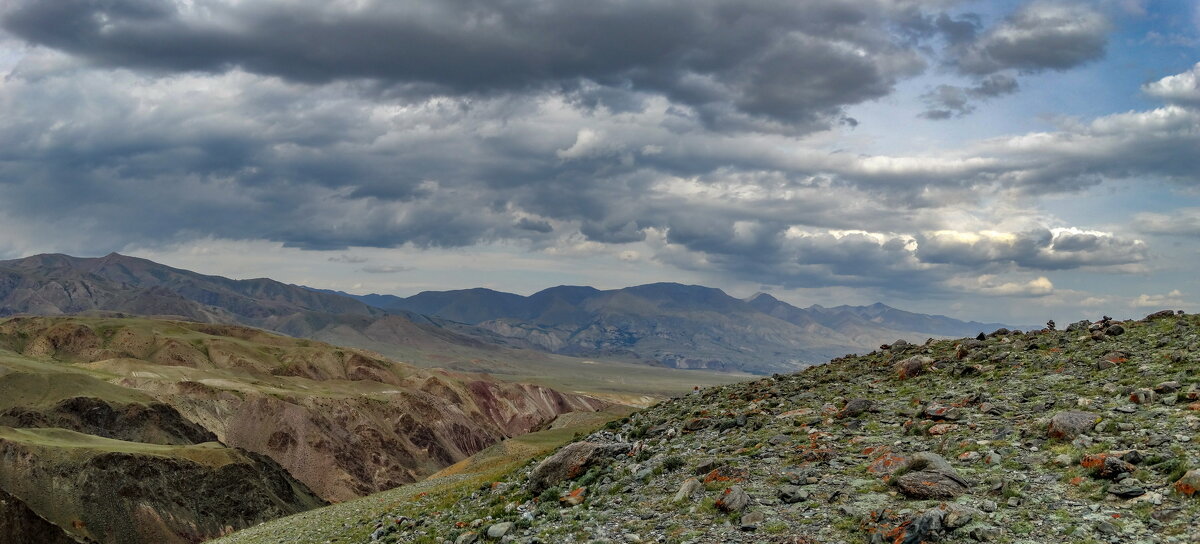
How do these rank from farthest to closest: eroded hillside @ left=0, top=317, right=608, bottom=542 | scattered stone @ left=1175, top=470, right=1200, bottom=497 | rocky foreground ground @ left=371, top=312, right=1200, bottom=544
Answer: eroded hillside @ left=0, top=317, right=608, bottom=542 → rocky foreground ground @ left=371, top=312, right=1200, bottom=544 → scattered stone @ left=1175, top=470, right=1200, bottom=497

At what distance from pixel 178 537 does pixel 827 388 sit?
102m

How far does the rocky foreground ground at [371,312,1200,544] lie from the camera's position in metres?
15.0

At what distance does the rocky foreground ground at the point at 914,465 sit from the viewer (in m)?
15.0

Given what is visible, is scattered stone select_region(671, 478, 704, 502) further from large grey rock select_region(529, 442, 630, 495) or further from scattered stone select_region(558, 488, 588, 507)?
large grey rock select_region(529, 442, 630, 495)

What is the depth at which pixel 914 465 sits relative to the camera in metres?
17.9

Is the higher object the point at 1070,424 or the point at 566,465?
the point at 1070,424

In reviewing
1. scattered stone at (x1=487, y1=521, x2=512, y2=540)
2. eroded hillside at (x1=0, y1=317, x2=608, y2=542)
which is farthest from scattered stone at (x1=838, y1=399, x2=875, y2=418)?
eroded hillside at (x1=0, y1=317, x2=608, y2=542)

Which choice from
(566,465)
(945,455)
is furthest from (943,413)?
(566,465)

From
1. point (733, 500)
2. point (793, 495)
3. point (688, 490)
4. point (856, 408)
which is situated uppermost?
point (856, 408)

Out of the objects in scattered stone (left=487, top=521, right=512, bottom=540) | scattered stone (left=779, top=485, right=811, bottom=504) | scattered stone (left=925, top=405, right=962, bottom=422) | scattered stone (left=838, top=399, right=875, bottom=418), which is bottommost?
scattered stone (left=487, top=521, right=512, bottom=540)

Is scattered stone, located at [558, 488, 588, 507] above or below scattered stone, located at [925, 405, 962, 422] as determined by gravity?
below

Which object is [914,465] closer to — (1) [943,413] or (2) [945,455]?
(2) [945,455]

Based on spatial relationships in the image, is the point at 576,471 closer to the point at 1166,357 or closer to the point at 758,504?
the point at 758,504

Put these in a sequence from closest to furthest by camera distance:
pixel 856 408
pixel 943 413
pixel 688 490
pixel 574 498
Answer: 1. pixel 688 490
2. pixel 574 498
3. pixel 943 413
4. pixel 856 408
